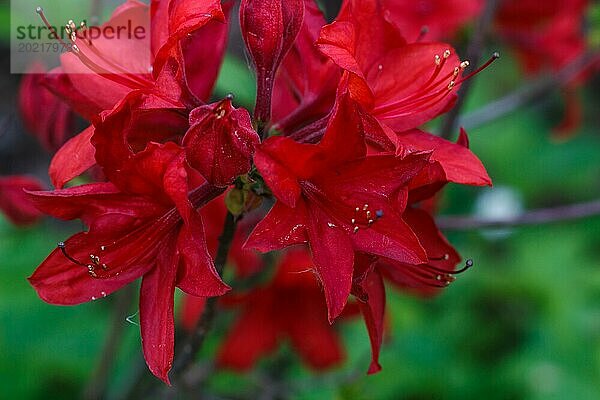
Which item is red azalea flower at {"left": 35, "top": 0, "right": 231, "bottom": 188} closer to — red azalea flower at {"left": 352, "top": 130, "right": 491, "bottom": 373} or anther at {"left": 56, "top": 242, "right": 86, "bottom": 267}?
anther at {"left": 56, "top": 242, "right": 86, "bottom": 267}

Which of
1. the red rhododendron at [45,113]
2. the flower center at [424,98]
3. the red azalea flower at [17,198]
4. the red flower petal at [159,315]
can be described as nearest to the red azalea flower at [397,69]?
the flower center at [424,98]

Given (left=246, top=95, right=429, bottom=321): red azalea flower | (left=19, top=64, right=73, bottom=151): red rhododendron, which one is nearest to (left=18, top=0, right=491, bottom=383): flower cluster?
(left=246, top=95, right=429, bottom=321): red azalea flower

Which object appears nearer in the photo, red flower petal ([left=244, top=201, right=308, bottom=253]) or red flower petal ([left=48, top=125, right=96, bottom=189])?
red flower petal ([left=244, top=201, right=308, bottom=253])

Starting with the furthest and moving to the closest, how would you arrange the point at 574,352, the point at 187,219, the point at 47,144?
1. the point at 574,352
2. the point at 47,144
3. the point at 187,219

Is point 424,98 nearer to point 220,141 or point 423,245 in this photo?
point 423,245

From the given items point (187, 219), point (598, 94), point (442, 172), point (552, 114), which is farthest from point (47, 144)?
point (598, 94)

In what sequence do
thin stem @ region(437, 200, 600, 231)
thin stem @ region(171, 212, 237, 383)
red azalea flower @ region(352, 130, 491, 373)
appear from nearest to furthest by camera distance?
1. red azalea flower @ region(352, 130, 491, 373)
2. thin stem @ region(171, 212, 237, 383)
3. thin stem @ region(437, 200, 600, 231)

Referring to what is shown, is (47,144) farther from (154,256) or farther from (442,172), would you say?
(442,172)
